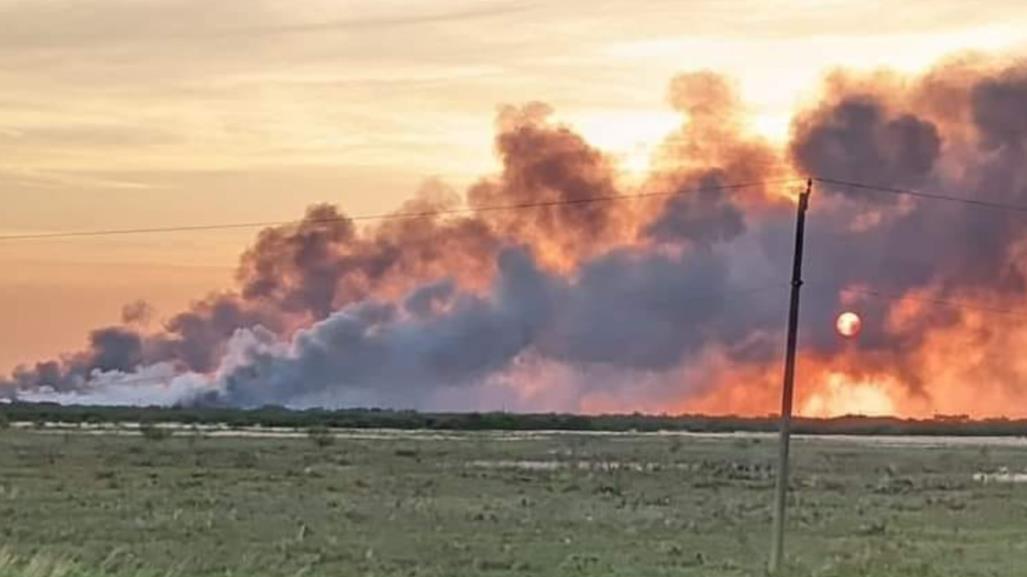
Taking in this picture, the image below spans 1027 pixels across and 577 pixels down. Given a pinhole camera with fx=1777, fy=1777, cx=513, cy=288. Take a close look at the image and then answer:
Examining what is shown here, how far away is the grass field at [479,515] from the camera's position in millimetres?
29312

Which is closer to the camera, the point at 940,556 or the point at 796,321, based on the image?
the point at 796,321

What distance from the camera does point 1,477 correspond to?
49406mm

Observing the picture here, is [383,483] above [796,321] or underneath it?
underneath

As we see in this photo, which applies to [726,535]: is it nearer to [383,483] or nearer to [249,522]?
[249,522]

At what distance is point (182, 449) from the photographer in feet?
232

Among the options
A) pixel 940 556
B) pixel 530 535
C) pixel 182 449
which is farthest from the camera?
pixel 182 449

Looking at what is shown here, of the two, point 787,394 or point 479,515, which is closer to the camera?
point 787,394

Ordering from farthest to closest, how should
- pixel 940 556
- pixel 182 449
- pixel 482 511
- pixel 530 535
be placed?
pixel 182 449 → pixel 482 511 → pixel 530 535 → pixel 940 556

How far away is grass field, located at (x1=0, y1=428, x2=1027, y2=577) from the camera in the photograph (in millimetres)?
29312

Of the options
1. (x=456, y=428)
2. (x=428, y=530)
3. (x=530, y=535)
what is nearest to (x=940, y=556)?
(x=530, y=535)

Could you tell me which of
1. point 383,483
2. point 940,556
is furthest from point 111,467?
point 940,556

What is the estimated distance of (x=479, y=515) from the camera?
38.5 m

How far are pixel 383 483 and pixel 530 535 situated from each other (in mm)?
16912

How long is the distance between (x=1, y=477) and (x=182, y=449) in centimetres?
2128
